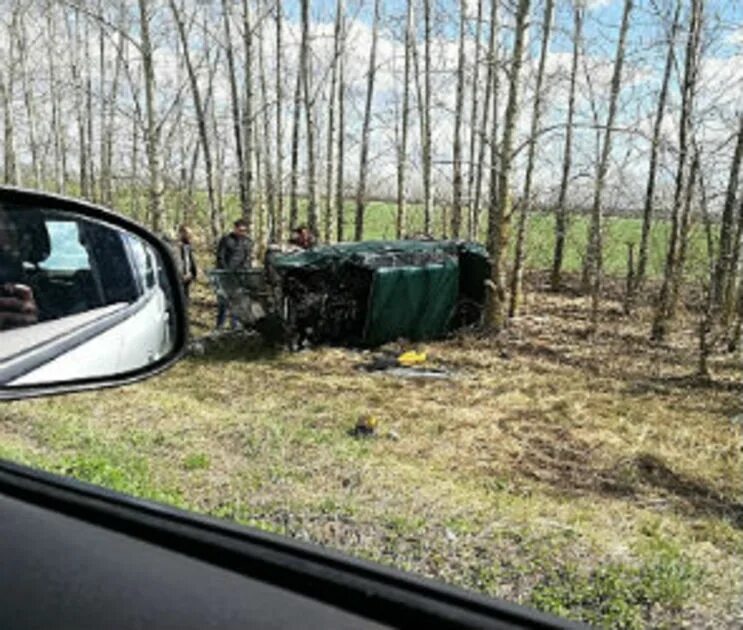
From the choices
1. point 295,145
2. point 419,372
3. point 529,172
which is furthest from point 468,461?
point 295,145

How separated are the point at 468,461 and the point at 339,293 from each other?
232 inches

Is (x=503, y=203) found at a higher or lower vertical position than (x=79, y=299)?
higher

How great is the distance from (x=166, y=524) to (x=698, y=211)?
1585 cm

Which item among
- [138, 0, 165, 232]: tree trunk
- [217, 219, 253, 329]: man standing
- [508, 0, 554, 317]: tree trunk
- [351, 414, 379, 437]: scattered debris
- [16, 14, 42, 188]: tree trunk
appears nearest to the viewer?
[351, 414, 379, 437]: scattered debris

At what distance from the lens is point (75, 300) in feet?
6.38

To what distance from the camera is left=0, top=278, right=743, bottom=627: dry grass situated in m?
4.48

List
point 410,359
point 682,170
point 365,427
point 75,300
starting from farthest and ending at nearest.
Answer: point 682,170 → point 410,359 → point 365,427 → point 75,300

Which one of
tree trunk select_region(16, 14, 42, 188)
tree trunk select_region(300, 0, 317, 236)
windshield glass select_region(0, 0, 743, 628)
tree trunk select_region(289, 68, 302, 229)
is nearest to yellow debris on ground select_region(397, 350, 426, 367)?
windshield glass select_region(0, 0, 743, 628)

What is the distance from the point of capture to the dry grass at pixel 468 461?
448cm

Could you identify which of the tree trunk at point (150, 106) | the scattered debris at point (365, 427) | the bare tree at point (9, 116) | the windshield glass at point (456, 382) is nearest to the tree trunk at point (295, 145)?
the windshield glass at point (456, 382)

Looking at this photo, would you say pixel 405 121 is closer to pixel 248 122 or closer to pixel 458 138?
pixel 458 138

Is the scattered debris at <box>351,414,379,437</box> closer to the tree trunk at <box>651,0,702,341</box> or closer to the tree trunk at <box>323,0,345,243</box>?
the tree trunk at <box>651,0,702,341</box>

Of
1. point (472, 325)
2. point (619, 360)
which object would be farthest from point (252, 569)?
point (472, 325)

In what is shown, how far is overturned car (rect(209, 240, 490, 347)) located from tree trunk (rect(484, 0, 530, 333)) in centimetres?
109
